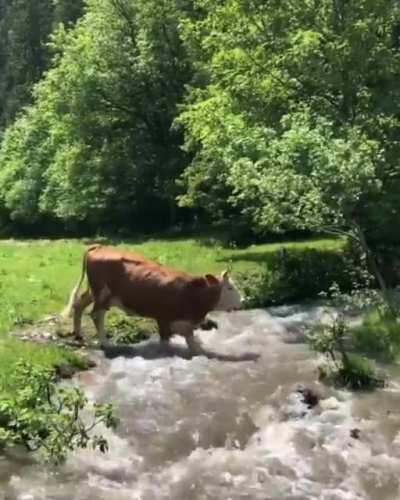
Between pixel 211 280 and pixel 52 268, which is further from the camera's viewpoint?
pixel 52 268

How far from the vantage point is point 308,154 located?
65.0 ft

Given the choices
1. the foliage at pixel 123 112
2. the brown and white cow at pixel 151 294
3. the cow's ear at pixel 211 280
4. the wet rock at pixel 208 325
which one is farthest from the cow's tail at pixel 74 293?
the foliage at pixel 123 112

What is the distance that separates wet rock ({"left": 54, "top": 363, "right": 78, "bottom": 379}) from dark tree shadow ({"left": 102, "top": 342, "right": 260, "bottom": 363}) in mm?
1127

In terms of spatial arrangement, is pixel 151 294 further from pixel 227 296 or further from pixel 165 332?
pixel 227 296

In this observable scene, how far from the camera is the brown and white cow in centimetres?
1734

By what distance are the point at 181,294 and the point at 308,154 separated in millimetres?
4836

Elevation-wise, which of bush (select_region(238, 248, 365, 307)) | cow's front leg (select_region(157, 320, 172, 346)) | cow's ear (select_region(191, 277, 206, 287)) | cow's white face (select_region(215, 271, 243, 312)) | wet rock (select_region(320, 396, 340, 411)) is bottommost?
bush (select_region(238, 248, 365, 307))

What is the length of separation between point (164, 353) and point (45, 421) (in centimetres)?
595

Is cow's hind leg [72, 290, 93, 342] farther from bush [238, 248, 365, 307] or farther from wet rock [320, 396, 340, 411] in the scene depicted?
wet rock [320, 396, 340, 411]

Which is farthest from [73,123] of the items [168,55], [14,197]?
[14,197]

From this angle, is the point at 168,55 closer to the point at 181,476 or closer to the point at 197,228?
the point at 197,228

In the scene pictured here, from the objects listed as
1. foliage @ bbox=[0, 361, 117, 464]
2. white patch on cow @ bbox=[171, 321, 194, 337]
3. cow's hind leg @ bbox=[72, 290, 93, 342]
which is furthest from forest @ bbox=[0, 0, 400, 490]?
white patch on cow @ bbox=[171, 321, 194, 337]

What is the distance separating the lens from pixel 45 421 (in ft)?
36.8

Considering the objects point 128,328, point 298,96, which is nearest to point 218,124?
point 298,96
